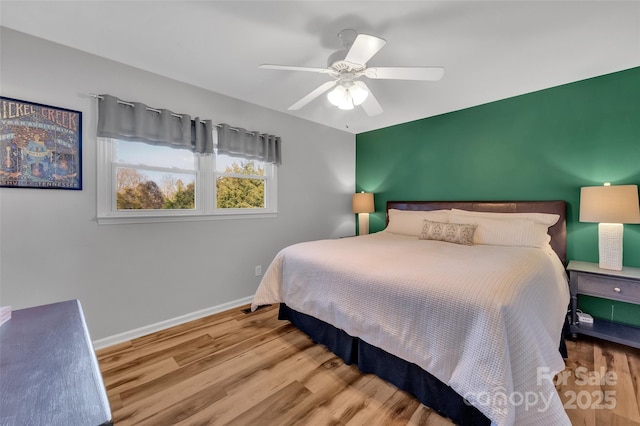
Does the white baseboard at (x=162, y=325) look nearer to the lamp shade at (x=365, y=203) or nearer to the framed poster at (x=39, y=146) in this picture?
the framed poster at (x=39, y=146)

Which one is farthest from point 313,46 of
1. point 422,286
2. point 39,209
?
point 39,209

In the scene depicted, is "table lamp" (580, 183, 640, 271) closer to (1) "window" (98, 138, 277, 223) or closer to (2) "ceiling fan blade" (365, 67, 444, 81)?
(2) "ceiling fan blade" (365, 67, 444, 81)

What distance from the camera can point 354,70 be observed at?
1.88m

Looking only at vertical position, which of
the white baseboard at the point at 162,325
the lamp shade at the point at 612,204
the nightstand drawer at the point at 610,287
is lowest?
the white baseboard at the point at 162,325

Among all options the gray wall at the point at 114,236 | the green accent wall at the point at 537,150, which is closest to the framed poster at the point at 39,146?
the gray wall at the point at 114,236

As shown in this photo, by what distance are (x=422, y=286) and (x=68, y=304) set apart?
169cm

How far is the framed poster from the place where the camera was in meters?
1.83

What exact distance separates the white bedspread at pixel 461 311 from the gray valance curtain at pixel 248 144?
1.40 meters

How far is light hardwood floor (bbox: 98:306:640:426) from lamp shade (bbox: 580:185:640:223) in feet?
3.44

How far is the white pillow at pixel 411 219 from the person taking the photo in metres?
3.21

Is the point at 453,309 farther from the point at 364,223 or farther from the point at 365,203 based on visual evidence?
the point at 364,223

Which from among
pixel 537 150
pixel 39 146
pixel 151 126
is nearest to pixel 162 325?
pixel 39 146

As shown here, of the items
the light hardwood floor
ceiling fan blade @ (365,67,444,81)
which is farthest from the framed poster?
ceiling fan blade @ (365,67,444,81)

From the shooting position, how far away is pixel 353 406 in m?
1.56
